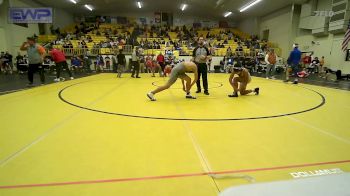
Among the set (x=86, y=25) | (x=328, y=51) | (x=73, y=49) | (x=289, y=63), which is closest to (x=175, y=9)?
(x=86, y=25)

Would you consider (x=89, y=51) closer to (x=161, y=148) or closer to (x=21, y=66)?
(x=21, y=66)

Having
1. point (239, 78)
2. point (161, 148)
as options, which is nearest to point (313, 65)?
point (239, 78)

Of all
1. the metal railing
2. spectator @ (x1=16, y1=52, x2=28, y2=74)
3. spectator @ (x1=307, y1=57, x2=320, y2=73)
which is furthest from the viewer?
the metal railing

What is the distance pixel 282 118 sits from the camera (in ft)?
12.6

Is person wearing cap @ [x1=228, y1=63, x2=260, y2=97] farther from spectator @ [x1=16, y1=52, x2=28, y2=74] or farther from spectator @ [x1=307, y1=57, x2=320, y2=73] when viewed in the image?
spectator @ [x1=16, y1=52, x2=28, y2=74]

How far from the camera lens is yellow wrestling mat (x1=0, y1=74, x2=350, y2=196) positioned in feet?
6.14

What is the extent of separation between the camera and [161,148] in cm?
255

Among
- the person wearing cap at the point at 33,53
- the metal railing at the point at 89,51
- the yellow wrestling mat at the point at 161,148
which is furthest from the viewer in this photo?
the metal railing at the point at 89,51

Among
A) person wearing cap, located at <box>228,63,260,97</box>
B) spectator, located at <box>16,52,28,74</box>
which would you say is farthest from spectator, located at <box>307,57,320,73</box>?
spectator, located at <box>16,52,28,74</box>

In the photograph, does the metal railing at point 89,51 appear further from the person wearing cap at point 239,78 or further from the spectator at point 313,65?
the spectator at point 313,65

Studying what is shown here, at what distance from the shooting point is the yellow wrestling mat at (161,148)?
73.7 inches

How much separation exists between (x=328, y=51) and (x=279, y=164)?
59.6 feet

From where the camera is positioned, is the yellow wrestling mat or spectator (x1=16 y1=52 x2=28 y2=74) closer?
the yellow wrestling mat

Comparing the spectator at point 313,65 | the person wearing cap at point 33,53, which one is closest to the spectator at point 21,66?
the person wearing cap at point 33,53
